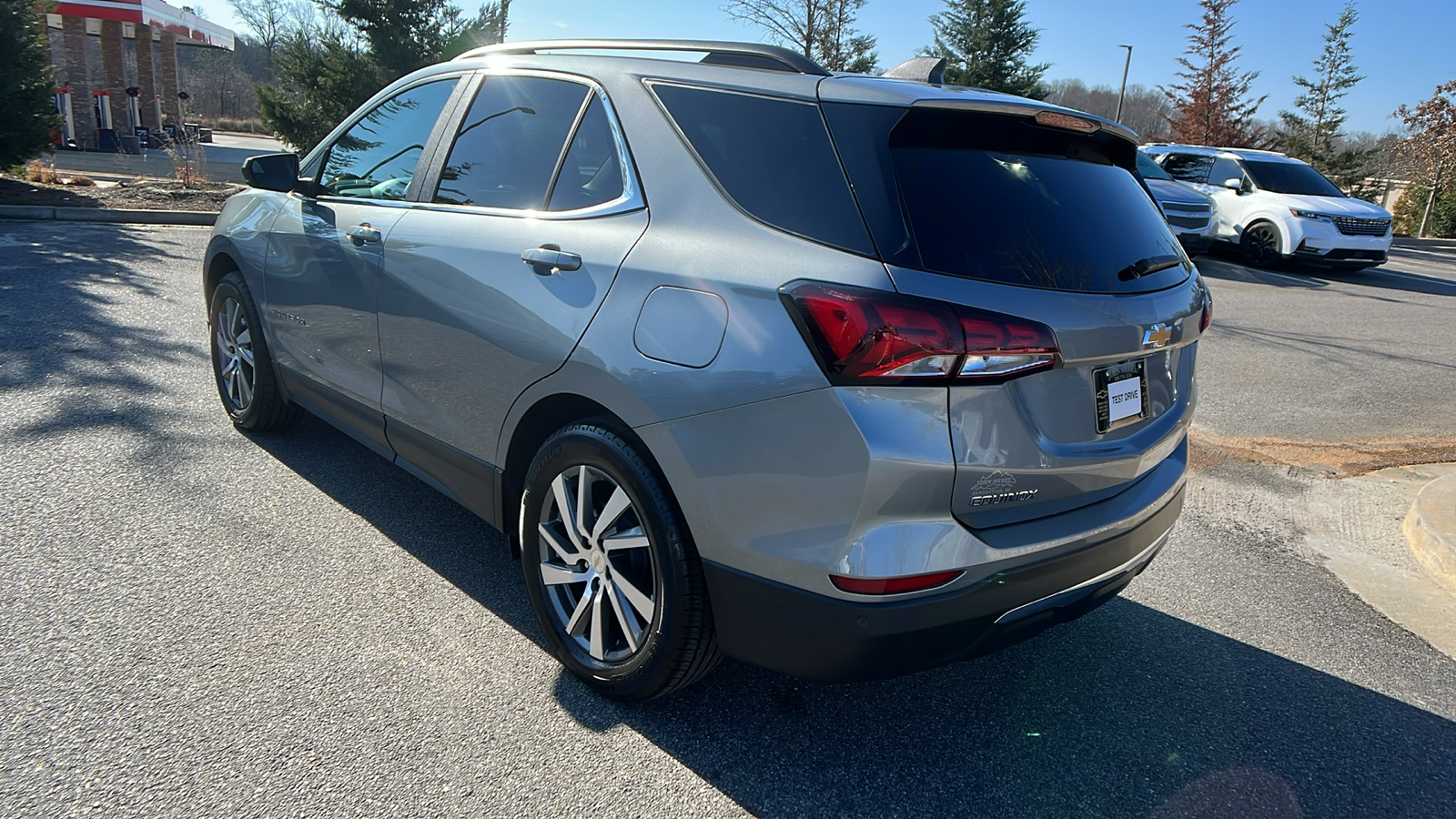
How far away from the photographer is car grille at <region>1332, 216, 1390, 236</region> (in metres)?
14.8

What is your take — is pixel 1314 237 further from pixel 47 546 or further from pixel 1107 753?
pixel 47 546

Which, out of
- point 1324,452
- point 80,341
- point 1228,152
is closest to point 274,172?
point 80,341

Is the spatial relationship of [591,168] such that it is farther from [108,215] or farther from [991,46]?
[991,46]

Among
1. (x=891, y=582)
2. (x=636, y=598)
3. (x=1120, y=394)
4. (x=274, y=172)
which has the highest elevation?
(x=274, y=172)

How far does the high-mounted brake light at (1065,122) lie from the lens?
2486 millimetres

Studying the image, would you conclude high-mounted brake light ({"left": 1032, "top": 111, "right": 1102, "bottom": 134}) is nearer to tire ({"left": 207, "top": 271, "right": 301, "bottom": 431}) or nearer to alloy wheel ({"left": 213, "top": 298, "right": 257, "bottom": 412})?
tire ({"left": 207, "top": 271, "right": 301, "bottom": 431})

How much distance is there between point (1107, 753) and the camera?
2684 mm

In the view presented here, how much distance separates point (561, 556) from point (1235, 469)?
13.9 ft

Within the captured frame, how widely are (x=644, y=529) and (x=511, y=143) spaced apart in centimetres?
151

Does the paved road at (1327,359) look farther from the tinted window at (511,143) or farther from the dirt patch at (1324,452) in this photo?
the tinted window at (511,143)

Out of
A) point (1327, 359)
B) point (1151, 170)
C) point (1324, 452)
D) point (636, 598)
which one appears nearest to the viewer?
Result: point (636, 598)

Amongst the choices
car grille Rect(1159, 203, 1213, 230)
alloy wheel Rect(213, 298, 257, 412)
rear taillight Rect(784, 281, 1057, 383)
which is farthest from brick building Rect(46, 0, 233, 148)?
rear taillight Rect(784, 281, 1057, 383)

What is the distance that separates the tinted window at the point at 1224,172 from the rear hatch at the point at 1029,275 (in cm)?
1568

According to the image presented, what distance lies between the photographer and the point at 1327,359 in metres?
8.46
